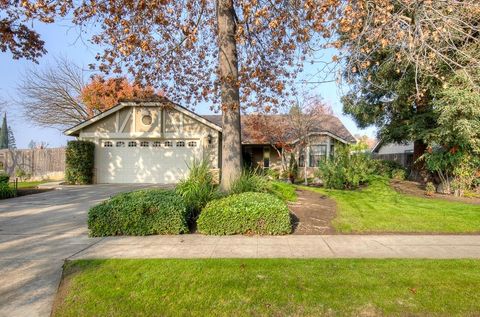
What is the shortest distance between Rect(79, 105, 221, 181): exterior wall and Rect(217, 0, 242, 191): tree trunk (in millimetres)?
9386

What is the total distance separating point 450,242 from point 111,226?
6.74 m

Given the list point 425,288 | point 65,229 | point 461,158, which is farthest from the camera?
point 461,158

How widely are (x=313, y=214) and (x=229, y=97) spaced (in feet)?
12.2

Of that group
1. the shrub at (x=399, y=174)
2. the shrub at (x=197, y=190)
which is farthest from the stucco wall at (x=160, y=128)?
the shrub at (x=399, y=174)

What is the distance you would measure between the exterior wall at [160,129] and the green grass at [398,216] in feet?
28.9

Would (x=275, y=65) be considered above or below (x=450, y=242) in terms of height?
above

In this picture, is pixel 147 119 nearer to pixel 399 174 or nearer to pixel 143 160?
pixel 143 160

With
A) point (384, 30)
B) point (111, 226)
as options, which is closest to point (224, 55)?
point (384, 30)

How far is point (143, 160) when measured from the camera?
18375mm

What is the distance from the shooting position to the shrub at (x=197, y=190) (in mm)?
7516

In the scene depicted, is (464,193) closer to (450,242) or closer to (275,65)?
(450,242)

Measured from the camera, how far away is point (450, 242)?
621cm

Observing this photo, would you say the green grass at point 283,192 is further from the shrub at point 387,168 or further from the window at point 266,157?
the window at point 266,157

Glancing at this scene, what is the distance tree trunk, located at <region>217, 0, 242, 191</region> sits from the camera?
8.55 meters
